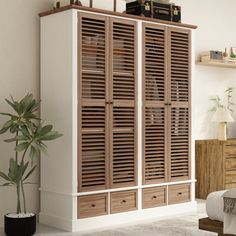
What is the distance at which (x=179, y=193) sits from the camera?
18.9 feet

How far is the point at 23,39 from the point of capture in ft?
17.1

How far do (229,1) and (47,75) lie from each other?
3.26m

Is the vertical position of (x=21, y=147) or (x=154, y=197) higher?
(x=21, y=147)

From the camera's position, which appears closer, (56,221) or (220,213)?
(220,213)

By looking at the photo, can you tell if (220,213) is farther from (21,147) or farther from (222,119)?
(222,119)

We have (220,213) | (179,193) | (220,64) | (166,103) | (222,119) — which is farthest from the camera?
(220,64)

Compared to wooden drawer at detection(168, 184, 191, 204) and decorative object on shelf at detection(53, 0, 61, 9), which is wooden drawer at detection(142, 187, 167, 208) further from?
decorative object on shelf at detection(53, 0, 61, 9)

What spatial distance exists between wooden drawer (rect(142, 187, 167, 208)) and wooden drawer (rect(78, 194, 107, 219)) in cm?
53

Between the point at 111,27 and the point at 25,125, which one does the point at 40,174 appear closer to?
the point at 25,125

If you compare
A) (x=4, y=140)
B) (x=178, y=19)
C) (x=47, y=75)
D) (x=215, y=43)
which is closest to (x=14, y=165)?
(x=4, y=140)

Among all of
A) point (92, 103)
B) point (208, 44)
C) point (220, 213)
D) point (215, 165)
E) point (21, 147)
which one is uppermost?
point (208, 44)

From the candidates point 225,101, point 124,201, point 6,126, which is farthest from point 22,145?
point 225,101

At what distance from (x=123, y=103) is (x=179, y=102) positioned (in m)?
0.80

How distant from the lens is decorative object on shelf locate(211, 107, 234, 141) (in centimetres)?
663
